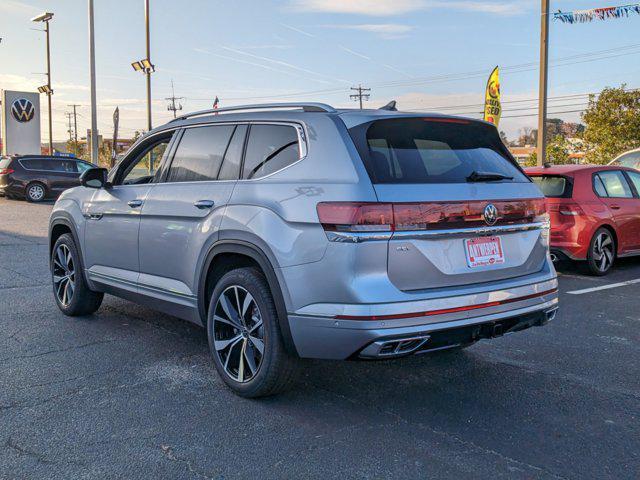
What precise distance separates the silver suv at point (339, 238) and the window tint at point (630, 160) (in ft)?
46.8

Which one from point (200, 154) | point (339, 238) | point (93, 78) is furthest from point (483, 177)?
point (93, 78)

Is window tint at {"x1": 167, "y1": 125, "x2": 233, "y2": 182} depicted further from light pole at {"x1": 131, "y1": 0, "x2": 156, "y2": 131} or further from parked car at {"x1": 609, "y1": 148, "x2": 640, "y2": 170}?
light pole at {"x1": 131, "y1": 0, "x2": 156, "y2": 131}

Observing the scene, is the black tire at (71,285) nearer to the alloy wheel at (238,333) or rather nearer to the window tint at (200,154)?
the window tint at (200,154)

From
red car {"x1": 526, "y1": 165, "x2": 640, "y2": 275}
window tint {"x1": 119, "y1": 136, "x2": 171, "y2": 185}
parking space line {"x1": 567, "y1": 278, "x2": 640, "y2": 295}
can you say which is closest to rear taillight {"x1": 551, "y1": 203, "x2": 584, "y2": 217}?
red car {"x1": 526, "y1": 165, "x2": 640, "y2": 275}

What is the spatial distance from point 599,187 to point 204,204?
6695 mm

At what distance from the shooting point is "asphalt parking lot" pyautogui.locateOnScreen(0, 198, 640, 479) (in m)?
3.23

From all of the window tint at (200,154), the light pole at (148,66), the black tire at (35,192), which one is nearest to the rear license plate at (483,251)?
the window tint at (200,154)

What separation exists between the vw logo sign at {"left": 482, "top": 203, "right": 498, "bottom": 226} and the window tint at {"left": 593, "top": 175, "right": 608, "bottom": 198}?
5833 mm

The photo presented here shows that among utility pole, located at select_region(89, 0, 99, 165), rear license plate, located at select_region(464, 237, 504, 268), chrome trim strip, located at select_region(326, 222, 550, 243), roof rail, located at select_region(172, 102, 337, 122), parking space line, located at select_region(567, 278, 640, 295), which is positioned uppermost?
utility pole, located at select_region(89, 0, 99, 165)

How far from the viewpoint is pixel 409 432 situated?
3.61 meters

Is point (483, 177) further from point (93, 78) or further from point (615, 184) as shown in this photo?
point (93, 78)

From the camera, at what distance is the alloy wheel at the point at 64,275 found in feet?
20.4

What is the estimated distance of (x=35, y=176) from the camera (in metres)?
23.6

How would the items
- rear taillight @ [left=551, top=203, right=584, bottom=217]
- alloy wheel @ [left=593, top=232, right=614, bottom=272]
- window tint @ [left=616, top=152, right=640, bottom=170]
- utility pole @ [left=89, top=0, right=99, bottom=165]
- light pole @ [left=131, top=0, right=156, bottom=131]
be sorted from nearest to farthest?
rear taillight @ [left=551, top=203, right=584, bottom=217] → alloy wheel @ [left=593, top=232, right=614, bottom=272] → window tint @ [left=616, top=152, right=640, bottom=170] → utility pole @ [left=89, top=0, right=99, bottom=165] → light pole @ [left=131, top=0, right=156, bottom=131]
